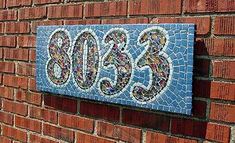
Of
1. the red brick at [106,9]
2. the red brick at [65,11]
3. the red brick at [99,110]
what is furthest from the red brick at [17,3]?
the red brick at [99,110]

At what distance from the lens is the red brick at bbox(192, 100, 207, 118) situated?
1488 mm

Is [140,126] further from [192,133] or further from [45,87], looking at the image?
[45,87]

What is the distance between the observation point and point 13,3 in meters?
2.32

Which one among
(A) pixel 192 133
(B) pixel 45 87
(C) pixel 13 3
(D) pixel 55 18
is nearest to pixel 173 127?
(A) pixel 192 133

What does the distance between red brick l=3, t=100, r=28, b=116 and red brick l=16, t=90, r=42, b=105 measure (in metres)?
0.04

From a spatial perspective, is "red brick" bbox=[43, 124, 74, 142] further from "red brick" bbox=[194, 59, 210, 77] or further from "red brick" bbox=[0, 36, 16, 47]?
"red brick" bbox=[194, 59, 210, 77]

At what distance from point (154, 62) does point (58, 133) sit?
79 cm

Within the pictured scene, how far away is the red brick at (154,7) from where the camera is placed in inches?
61.6

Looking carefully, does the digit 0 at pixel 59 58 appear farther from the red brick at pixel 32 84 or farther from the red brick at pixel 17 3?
the red brick at pixel 17 3

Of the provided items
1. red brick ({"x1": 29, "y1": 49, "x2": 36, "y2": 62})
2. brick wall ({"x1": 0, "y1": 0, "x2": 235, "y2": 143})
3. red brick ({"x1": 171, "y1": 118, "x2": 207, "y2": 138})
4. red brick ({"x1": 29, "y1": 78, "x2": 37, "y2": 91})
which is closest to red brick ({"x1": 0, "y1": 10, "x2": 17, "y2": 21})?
brick wall ({"x1": 0, "y1": 0, "x2": 235, "y2": 143})

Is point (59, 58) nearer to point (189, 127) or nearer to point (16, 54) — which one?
point (16, 54)

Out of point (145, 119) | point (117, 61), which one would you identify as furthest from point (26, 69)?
point (145, 119)

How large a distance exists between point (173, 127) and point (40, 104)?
35.2 inches

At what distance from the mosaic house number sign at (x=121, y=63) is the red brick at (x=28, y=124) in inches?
10.5
